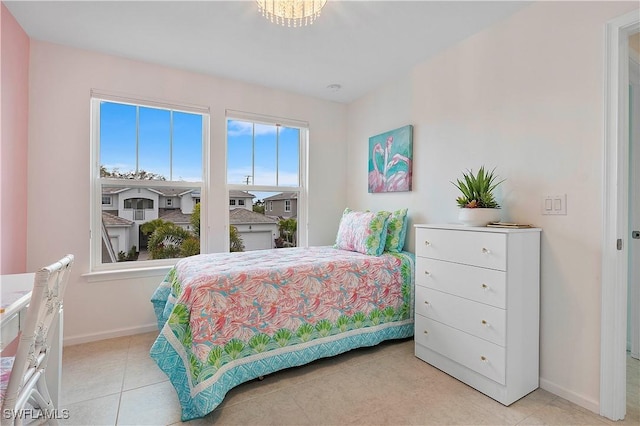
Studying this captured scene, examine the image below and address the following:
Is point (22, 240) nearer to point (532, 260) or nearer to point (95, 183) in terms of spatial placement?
point (95, 183)

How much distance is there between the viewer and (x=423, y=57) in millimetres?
2705

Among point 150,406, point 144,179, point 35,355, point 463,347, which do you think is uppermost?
point 144,179

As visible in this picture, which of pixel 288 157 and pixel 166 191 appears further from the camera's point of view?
pixel 288 157

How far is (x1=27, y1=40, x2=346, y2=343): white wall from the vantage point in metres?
2.42

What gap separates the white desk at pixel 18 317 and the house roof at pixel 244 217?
1.76m

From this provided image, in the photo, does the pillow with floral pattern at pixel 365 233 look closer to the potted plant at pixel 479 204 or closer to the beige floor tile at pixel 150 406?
the potted plant at pixel 479 204

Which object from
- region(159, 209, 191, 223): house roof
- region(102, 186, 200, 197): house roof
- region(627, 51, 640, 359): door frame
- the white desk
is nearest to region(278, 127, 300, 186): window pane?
region(102, 186, 200, 197): house roof

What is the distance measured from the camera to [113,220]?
2775 mm

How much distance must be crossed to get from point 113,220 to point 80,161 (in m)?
0.55

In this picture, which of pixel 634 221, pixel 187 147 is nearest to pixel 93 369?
pixel 187 147

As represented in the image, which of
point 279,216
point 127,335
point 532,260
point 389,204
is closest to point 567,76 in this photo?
point 532,260

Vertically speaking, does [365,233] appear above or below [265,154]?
below

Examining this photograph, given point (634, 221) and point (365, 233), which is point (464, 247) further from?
point (634, 221)

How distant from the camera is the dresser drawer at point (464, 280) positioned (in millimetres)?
1760
